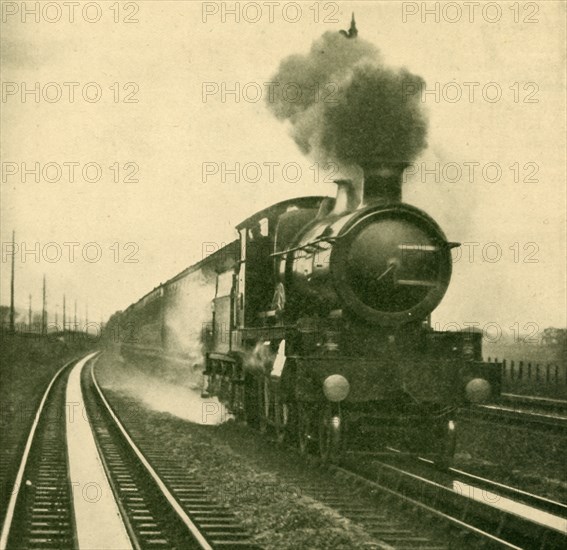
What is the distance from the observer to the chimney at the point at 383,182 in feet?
30.6

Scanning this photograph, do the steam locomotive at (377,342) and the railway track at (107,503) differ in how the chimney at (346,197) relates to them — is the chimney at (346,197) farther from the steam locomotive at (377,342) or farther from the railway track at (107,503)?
the railway track at (107,503)

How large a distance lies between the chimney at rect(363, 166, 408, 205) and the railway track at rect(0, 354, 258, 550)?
3.63m

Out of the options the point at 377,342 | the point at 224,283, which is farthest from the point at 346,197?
the point at 224,283

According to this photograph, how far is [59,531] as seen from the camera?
6.88 m

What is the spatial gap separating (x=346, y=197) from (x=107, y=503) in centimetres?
441

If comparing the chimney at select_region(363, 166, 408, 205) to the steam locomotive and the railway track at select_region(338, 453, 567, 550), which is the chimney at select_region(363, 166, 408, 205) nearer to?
the steam locomotive

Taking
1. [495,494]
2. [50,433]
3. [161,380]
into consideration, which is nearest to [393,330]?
[495,494]

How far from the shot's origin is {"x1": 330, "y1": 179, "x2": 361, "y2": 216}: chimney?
32.8 ft

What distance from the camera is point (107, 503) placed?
8.02m

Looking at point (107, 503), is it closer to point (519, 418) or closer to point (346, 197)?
point (346, 197)

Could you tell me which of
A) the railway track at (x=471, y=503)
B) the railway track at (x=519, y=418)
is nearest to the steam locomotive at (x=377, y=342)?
the railway track at (x=471, y=503)

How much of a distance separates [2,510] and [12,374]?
22.1 metres

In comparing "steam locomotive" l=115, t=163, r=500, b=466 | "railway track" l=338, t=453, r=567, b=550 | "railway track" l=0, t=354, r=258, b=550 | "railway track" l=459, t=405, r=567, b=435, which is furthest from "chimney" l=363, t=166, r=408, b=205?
"railway track" l=459, t=405, r=567, b=435

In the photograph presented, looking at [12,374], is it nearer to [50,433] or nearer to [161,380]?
[161,380]
